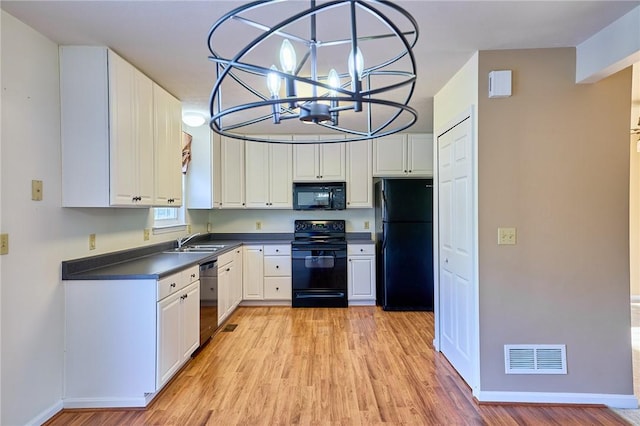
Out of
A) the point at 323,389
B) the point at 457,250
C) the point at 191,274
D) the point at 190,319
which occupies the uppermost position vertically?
the point at 457,250

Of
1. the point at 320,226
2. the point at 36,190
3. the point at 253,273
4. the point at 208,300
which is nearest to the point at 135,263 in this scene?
the point at 208,300

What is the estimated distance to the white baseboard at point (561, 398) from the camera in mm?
2301

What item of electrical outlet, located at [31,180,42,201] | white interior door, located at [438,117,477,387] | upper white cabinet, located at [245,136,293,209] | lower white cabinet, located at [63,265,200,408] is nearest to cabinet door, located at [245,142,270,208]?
upper white cabinet, located at [245,136,293,209]

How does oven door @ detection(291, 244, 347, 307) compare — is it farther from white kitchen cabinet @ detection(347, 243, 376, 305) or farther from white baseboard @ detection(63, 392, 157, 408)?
white baseboard @ detection(63, 392, 157, 408)

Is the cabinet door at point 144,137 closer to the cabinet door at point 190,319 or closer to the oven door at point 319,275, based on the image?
the cabinet door at point 190,319

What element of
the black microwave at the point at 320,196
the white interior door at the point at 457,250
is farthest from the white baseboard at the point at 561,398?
A: the black microwave at the point at 320,196

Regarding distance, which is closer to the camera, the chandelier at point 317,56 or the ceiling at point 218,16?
the chandelier at point 317,56

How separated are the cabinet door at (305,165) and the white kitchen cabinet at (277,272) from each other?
0.93 meters

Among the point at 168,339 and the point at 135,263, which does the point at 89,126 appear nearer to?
the point at 135,263

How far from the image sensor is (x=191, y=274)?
115 inches

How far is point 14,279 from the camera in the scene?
1942mm

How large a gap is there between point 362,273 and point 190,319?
230 cm

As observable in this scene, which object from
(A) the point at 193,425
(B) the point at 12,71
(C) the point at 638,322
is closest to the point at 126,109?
(B) the point at 12,71

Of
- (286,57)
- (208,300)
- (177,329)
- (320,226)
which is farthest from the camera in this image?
(320,226)
